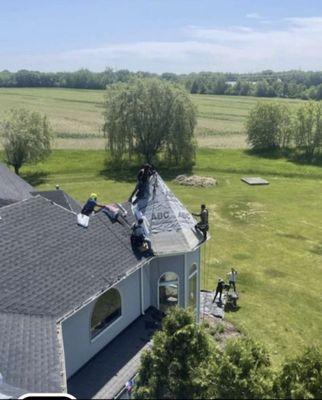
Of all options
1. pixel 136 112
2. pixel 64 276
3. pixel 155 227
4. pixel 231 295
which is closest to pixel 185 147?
pixel 136 112

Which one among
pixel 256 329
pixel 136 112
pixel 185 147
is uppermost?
pixel 136 112

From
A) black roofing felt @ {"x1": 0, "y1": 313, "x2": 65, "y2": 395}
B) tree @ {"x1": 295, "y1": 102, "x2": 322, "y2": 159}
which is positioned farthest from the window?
tree @ {"x1": 295, "y1": 102, "x2": 322, "y2": 159}

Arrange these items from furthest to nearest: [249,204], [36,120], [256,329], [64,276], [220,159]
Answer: [220,159] < [36,120] < [249,204] < [256,329] < [64,276]

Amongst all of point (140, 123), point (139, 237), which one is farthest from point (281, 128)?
point (139, 237)

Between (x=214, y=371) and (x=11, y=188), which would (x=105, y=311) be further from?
(x=11, y=188)

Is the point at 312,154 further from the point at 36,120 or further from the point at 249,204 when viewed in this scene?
the point at 36,120
